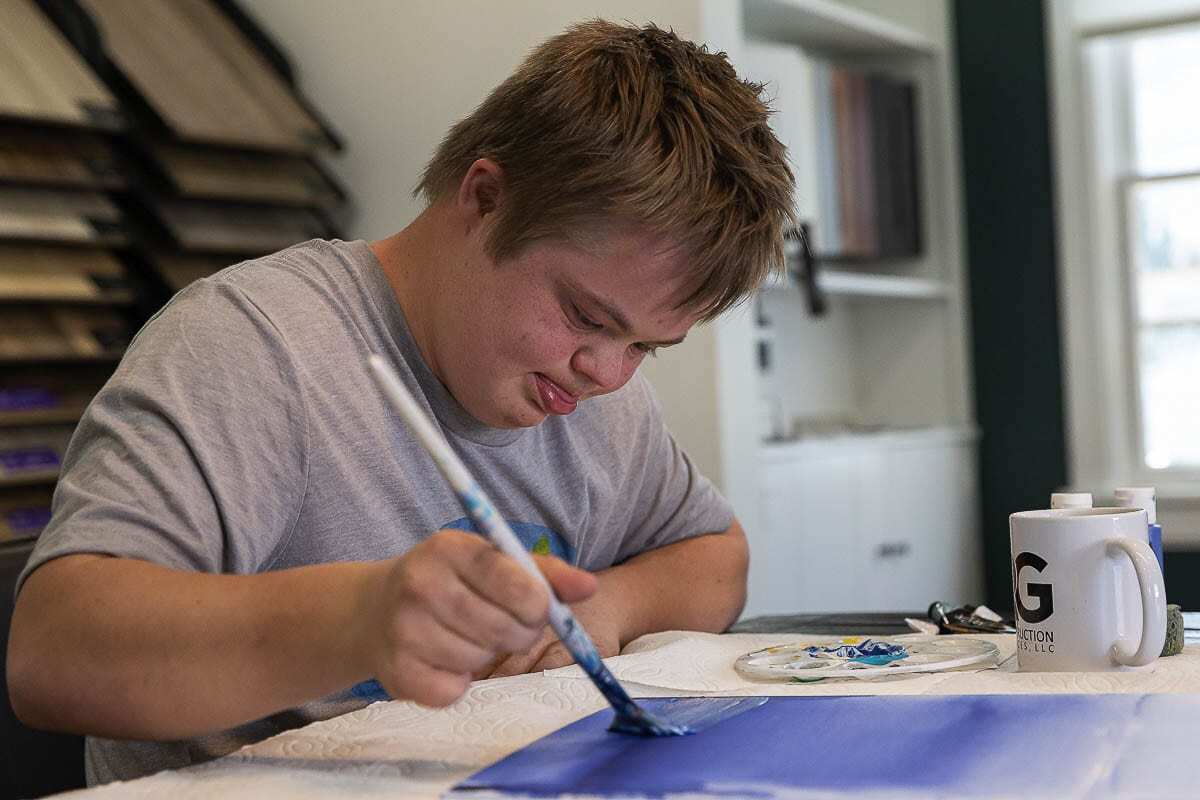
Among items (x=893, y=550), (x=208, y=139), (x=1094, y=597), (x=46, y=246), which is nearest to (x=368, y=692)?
(x=1094, y=597)

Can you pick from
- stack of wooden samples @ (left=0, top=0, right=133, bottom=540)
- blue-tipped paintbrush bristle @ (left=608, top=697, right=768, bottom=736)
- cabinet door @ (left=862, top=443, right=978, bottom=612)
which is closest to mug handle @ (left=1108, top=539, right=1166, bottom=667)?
blue-tipped paintbrush bristle @ (left=608, top=697, right=768, bottom=736)

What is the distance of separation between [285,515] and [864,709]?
451 millimetres

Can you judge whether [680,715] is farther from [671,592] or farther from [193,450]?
[671,592]

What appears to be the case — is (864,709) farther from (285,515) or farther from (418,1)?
(418,1)

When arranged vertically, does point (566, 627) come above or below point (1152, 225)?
below

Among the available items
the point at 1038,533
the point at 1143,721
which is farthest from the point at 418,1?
the point at 1143,721

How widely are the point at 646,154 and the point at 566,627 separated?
414 mm

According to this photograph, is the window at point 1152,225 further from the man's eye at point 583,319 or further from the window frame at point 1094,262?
the man's eye at point 583,319

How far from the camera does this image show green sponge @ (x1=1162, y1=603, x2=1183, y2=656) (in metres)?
1.05

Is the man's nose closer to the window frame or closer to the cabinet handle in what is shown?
the cabinet handle

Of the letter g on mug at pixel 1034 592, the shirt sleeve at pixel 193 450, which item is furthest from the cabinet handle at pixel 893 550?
the shirt sleeve at pixel 193 450

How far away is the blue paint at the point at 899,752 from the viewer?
0.70 meters

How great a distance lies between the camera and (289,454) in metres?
Answer: 1.04

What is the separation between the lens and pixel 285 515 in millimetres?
1057
